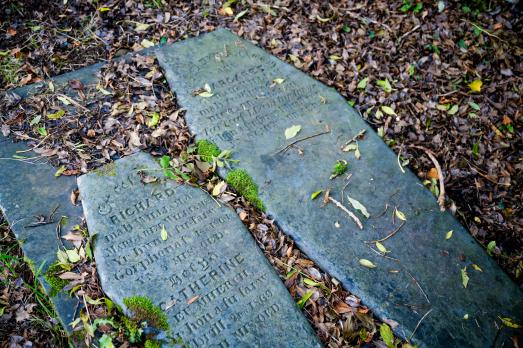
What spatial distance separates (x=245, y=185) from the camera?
3.02m

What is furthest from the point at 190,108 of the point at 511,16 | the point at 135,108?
the point at 511,16

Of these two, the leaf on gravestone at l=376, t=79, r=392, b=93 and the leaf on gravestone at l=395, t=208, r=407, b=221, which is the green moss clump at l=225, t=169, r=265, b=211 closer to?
the leaf on gravestone at l=395, t=208, r=407, b=221

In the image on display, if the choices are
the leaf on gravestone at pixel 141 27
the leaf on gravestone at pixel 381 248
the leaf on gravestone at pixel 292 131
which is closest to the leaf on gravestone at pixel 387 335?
the leaf on gravestone at pixel 381 248

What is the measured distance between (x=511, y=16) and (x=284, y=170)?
3.17 metres

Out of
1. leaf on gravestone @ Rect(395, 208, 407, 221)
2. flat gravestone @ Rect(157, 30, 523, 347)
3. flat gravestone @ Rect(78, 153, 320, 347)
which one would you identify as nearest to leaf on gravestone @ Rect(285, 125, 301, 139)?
flat gravestone @ Rect(157, 30, 523, 347)

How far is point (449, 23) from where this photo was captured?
4.29 meters

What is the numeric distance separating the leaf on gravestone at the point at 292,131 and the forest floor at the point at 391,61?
0.70 m

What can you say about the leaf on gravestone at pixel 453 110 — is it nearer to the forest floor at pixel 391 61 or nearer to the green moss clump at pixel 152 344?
the forest floor at pixel 391 61

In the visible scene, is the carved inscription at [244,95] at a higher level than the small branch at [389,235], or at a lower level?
higher

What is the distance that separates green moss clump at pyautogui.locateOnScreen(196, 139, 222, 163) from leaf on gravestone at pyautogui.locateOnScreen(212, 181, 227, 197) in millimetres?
235

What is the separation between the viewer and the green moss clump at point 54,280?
247 cm

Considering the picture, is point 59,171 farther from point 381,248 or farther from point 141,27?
point 381,248

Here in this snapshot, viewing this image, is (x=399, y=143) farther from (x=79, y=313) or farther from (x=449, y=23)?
(x=79, y=313)

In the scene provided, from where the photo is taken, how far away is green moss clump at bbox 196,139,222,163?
315 centimetres
